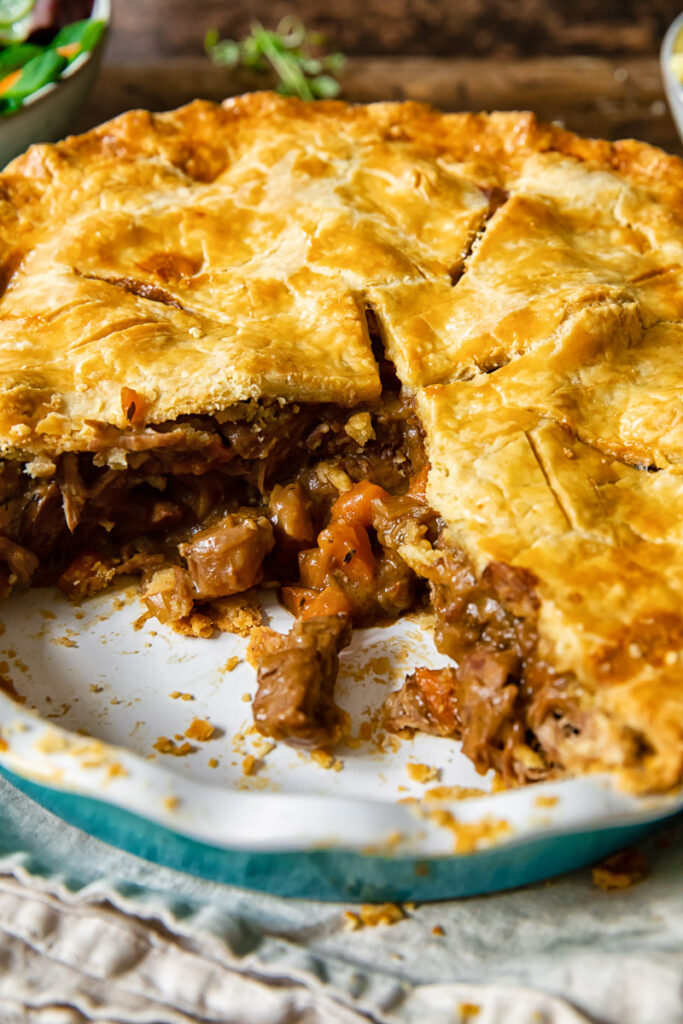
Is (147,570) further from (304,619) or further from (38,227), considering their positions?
(38,227)

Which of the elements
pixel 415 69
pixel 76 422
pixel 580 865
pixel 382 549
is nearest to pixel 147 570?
pixel 76 422

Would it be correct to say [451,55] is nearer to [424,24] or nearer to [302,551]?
[424,24]

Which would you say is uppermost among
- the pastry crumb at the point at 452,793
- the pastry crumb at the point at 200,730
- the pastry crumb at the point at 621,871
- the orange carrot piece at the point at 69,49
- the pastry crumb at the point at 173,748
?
the orange carrot piece at the point at 69,49

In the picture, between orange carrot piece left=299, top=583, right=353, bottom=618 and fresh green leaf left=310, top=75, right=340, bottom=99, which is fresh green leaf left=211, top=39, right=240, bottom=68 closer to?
fresh green leaf left=310, top=75, right=340, bottom=99

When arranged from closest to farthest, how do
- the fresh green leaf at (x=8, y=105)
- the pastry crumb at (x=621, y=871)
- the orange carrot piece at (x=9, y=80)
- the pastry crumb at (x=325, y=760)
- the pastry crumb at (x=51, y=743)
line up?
1. the pastry crumb at (x=51, y=743)
2. the pastry crumb at (x=621, y=871)
3. the pastry crumb at (x=325, y=760)
4. the fresh green leaf at (x=8, y=105)
5. the orange carrot piece at (x=9, y=80)

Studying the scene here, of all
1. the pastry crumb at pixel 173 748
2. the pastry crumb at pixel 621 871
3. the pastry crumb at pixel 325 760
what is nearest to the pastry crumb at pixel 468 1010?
the pastry crumb at pixel 621 871

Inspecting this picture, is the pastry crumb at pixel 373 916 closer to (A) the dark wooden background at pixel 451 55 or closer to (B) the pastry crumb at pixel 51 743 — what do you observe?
(B) the pastry crumb at pixel 51 743

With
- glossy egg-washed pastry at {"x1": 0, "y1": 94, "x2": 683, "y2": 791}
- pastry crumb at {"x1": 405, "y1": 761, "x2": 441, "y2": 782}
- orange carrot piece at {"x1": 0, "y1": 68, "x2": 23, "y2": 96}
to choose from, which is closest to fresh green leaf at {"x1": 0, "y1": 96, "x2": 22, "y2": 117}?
orange carrot piece at {"x1": 0, "y1": 68, "x2": 23, "y2": 96}
